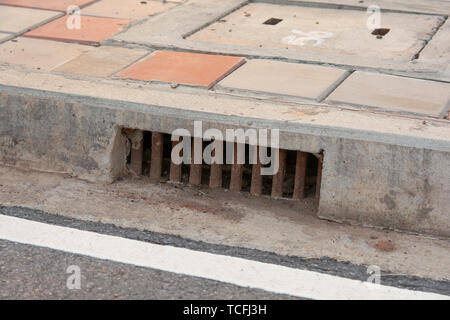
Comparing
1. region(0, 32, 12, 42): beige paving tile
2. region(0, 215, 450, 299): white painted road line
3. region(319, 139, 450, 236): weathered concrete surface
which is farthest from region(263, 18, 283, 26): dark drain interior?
region(0, 215, 450, 299): white painted road line

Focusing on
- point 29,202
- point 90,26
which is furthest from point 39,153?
point 90,26

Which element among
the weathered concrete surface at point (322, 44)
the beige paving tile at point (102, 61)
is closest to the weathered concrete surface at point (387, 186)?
the weathered concrete surface at point (322, 44)

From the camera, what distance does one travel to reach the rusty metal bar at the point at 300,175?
13.1ft

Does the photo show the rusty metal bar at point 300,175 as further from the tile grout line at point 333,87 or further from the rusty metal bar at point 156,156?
the rusty metal bar at point 156,156

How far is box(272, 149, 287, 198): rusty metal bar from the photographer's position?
13.1ft

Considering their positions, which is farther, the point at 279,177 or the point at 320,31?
the point at 320,31

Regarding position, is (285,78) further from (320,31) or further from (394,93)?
(320,31)

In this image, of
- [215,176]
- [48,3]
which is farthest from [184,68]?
[48,3]

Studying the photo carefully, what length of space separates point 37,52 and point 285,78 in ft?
4.85

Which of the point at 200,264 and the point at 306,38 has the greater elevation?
the point at 306,38

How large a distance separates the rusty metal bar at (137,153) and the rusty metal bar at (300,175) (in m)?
0.80

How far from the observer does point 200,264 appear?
3355 mm

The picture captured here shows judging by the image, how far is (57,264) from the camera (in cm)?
331

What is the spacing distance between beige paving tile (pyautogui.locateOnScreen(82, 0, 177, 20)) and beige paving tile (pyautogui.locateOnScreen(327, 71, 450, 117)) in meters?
1.81
